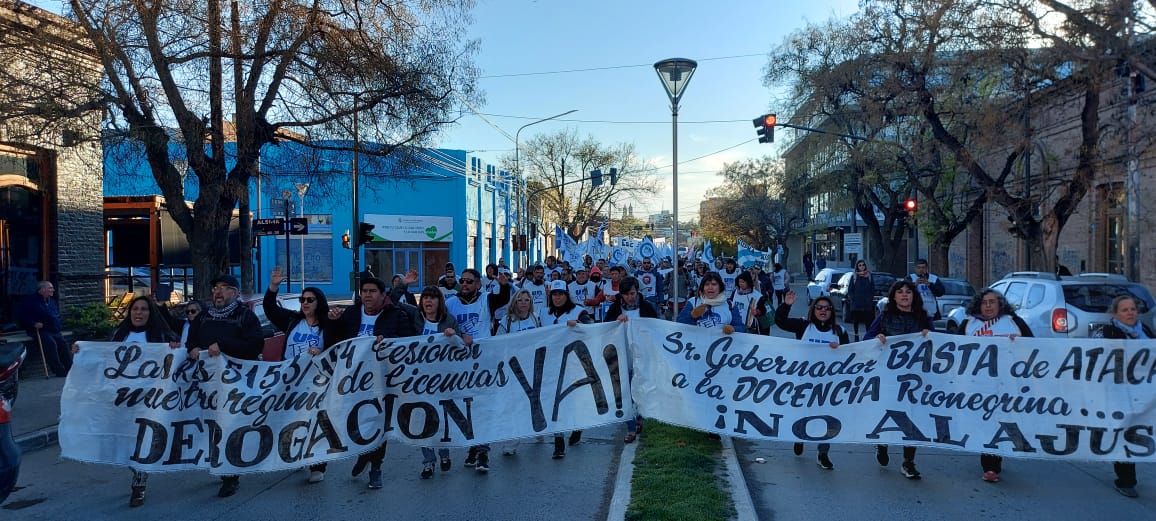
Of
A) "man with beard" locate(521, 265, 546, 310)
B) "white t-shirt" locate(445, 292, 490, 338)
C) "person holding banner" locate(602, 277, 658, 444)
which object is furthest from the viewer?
"man with beard" locate(521, 265, 546, 310)

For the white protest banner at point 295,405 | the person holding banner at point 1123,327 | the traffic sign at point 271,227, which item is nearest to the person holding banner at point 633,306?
the white protest banner at point 295,405

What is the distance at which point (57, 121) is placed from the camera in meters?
10.7

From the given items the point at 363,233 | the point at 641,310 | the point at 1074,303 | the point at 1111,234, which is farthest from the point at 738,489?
the point at 1111,234

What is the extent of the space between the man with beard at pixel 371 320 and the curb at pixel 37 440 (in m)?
3.47

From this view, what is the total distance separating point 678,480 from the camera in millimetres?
5926

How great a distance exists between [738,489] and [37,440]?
659cm

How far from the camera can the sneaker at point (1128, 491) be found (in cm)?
585

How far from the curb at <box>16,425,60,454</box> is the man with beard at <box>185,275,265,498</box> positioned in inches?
109

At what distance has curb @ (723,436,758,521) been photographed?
17.2 feet

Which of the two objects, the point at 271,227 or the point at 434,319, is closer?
the point at 434,319

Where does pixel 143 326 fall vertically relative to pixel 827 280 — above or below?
above

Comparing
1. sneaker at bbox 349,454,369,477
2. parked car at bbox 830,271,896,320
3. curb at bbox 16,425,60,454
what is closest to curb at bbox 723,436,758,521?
sneaker at bbox 349,454,369,477

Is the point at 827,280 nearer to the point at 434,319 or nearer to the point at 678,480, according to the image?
the point at 434,319

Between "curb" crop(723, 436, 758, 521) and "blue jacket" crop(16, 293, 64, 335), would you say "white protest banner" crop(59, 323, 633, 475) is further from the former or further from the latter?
"blue jacket" crop(16, 293, 64, 335)
